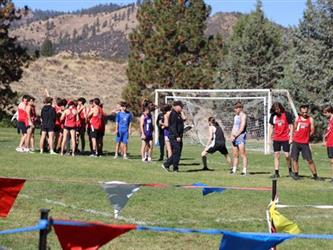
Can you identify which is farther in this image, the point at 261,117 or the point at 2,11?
the point at 2,11

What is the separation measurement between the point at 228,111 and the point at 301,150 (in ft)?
69.3

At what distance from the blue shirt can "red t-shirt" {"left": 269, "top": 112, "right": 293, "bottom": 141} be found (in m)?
5.24

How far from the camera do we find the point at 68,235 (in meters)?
4.71

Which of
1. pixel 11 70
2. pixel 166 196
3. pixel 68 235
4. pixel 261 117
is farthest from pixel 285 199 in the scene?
pixel 11 70

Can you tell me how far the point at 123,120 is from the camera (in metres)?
20.2

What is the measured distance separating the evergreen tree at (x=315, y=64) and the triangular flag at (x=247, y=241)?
111ft

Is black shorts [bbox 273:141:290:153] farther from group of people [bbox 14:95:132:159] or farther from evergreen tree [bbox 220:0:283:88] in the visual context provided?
evergreen tree [bbox 220:0:283:88]

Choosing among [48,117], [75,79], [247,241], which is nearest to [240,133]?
[48,117]

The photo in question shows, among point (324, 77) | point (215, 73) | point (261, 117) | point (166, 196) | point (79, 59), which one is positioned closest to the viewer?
point (166, 196)

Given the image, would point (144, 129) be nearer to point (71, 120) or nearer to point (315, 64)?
point (71, 120)

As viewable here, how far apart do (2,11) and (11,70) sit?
387 cm

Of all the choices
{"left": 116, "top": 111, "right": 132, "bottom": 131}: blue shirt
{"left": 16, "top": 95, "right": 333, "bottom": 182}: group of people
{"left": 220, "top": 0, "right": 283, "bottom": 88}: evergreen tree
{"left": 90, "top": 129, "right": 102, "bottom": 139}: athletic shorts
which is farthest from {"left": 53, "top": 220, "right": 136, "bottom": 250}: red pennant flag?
{"left": 220, "top": 0, "right": 283, "bottom": 88}: evergreen tree

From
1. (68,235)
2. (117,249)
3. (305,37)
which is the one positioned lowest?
(117,249)

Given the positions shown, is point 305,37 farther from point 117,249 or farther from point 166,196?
point 117,249
